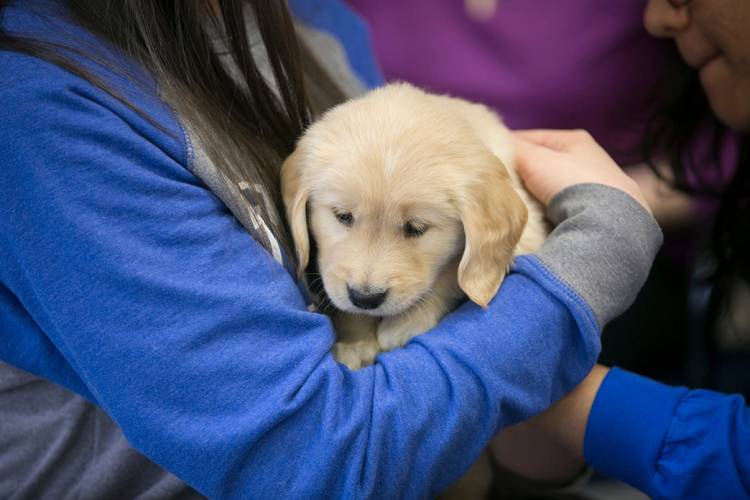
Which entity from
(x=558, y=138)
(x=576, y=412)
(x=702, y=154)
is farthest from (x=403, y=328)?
(x=702, y=154)

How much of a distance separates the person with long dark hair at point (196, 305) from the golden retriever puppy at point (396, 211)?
0.23 ft

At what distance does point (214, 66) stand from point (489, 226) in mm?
535

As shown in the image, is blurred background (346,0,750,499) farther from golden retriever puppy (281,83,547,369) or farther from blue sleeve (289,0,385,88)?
golden retriever puppy (281,83,547,369)

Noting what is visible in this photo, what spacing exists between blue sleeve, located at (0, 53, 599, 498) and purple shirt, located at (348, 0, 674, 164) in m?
0.96

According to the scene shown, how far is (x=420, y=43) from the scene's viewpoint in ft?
5.60

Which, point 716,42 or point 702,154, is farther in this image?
point 702,154

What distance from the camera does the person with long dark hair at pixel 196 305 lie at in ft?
2.32

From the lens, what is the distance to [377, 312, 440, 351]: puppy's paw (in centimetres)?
110

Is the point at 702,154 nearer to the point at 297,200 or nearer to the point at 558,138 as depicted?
the point at 558,138

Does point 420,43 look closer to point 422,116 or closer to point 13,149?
point 422,116

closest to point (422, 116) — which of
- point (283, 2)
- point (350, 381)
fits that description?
point (283, 2)

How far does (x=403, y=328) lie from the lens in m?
1.11

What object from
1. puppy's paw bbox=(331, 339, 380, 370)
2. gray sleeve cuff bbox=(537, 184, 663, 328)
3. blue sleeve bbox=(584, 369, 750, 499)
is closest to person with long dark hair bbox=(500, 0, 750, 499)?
blue sleeve bbox=(584, 369, 750, 499)

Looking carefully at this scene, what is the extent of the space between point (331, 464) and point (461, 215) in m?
0.50
